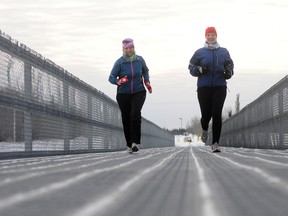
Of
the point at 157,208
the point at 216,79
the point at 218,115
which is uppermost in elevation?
the point at 216,79

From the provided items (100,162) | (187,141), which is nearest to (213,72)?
(100,162)

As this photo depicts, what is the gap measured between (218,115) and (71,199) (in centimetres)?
721

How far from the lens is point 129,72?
9.40 m

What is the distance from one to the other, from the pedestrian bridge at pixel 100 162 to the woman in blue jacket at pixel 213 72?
0.77 m

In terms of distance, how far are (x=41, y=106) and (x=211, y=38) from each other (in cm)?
293

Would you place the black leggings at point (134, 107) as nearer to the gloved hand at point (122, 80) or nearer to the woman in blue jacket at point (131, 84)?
the woman in blue jacket at point (131, 84)

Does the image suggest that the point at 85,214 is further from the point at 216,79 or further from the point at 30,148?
the point at 216,79

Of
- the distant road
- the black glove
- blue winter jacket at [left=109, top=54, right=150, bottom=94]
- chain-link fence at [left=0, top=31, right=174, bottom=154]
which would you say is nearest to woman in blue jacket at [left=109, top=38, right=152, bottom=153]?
blue winter jacket at [left=109, top=54, right=150, bottom=94]

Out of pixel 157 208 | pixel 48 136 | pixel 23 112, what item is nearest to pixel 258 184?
pixel 157 208

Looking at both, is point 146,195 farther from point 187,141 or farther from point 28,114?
point 187,141

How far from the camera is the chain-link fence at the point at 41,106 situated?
7305 mm

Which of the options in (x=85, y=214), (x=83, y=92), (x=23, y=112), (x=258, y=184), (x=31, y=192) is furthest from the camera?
(x=83, y=92)

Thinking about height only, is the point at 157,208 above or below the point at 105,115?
below

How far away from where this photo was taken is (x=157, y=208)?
72.8 inches
